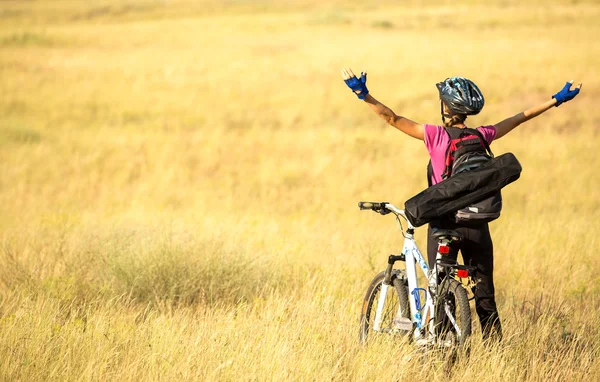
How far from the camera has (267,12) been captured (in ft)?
239

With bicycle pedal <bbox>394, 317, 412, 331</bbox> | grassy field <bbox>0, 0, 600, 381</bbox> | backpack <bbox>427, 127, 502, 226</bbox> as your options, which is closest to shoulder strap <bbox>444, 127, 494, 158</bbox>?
backpack <bbox>427, 127, 502, 226</bbox>

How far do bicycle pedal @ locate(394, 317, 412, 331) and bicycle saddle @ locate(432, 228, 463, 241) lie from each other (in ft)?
1.84

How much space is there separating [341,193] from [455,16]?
43.5 metres

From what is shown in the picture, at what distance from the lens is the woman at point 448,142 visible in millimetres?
4746

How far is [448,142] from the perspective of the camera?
475 cm

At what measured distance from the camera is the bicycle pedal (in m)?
4.71

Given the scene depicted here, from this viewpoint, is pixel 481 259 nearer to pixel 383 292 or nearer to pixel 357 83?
pixel 383 292

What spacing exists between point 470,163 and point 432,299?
32.4 inches

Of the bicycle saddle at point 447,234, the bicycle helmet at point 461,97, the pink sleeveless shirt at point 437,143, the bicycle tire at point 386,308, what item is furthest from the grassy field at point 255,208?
the bicycle helmet at point 461,97

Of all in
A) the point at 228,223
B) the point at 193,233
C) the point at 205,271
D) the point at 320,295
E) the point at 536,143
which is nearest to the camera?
the point at 320,295

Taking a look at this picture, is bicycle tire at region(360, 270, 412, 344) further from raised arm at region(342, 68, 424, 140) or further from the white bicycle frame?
raised arm at region(342, 68, 424, 140)

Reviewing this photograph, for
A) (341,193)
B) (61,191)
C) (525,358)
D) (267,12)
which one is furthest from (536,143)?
(267,12)

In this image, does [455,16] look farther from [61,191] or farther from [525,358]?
[525,358]

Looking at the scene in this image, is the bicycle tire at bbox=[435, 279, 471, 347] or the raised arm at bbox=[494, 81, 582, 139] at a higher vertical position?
the raised arm at bbox=[494, 81, 582, 139]
